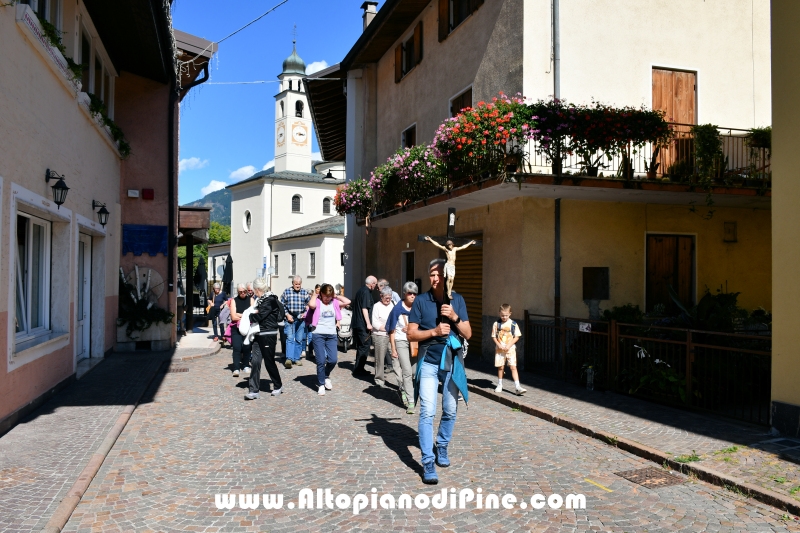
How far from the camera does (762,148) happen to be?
12484mm

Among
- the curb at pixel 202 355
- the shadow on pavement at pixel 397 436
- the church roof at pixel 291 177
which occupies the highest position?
the church roof at pixel 291 177

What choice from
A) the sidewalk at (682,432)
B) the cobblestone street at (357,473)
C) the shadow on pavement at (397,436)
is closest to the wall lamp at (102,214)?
the cobblestone street at (357,473)

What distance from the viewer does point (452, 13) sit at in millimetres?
15859

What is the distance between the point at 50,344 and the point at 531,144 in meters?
8.62

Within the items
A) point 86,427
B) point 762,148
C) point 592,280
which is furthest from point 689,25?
point 86,427

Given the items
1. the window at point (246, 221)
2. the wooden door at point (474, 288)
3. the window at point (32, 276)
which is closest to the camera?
the window at point (32, 276)

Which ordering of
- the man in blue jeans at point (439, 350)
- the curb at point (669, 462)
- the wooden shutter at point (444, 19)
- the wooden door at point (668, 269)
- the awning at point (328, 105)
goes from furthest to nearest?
the awning at point (328, 105), the wooden shutter at point (444, 19), the wooden door at point (668, 269), the man in blue jeans at point (439, 350), the curb at point (669, 462)

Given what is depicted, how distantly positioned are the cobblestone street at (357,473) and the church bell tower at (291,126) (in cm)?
5121

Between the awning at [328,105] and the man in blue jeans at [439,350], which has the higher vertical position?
the awning at [328,105]

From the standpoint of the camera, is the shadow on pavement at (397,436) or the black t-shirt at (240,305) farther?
the black t-shirt at (240,305)

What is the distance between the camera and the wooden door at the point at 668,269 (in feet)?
43.2

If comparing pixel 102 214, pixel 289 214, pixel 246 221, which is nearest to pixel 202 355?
pixel 102 214

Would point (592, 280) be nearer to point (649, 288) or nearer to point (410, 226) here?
point (649, 288)

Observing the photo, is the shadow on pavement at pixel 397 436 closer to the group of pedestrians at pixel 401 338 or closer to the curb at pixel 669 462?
the group of pedestrians at pixel 401 338
